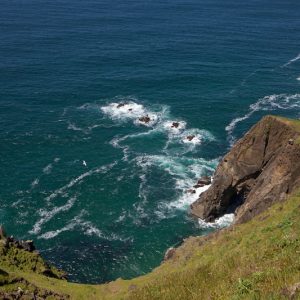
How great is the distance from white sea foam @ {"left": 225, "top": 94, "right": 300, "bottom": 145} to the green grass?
61.6 meters

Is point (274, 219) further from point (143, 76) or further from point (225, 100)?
point (143, 76)

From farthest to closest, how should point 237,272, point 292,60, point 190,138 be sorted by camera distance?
point 292,60
point 190,138
point 237,272

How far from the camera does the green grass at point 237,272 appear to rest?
21.6 meters

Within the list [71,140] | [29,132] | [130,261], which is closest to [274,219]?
[130,261]

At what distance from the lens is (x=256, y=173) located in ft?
265

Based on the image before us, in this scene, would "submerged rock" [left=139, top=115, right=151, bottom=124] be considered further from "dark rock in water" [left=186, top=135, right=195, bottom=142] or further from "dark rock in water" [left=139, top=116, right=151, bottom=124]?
"dark rock in water" [left=186, top=135, right=195, bottom=142]

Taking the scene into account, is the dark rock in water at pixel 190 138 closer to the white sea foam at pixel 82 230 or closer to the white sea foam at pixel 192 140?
the white sea foam at pixel 192 140

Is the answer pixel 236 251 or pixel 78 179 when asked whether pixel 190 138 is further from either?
pixel 236 251

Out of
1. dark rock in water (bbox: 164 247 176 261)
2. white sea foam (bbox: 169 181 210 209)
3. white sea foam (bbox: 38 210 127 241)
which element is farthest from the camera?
white sea foam (bbox: 169 181 210 209)

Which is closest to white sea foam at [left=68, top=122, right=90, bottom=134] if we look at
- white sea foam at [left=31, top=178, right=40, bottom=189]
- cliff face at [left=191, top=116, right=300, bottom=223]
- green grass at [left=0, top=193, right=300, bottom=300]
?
white sea foam at [left=31, top=178, right=40, bottom=189]

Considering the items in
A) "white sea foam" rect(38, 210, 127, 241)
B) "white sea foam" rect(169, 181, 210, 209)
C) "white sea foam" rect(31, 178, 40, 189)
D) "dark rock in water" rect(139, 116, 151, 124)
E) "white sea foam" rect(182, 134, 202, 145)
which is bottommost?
"white sea foam" rect(38, 210, 127, 241)

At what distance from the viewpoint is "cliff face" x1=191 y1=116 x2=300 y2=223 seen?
69.7m

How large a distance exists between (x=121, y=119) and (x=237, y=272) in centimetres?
9316

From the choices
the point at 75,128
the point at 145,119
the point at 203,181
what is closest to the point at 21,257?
the point at 203,181
